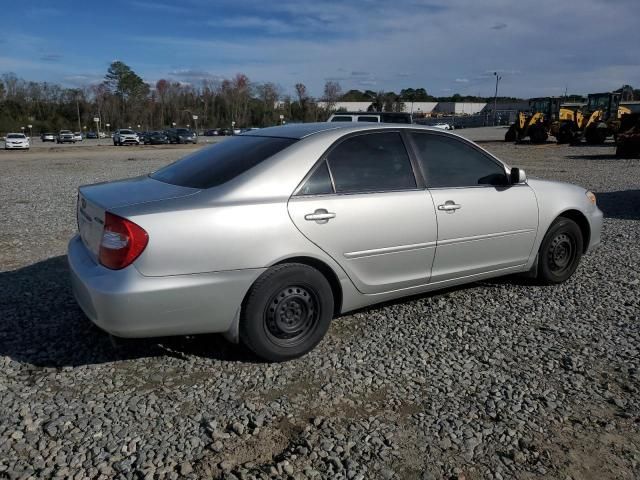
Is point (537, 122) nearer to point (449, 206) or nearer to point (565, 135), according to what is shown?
point (565, 135)

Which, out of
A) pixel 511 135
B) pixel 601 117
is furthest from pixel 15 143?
pixel 601 117

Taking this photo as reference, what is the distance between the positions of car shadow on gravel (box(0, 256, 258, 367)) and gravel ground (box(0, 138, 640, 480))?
15mm

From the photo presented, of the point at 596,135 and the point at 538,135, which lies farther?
the point at 538,135

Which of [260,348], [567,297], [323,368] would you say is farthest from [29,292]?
[567,297]

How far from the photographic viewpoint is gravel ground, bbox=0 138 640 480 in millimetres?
2609

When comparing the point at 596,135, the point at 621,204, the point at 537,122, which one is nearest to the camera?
the point at 621,204

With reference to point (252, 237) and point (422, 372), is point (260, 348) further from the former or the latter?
point (422, 372)

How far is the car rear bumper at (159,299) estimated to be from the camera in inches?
122

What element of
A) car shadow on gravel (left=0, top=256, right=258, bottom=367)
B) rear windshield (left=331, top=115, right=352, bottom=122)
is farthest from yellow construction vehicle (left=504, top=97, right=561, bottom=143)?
car shadow on gravel (left=0, top=256, right=258, bottom=367)

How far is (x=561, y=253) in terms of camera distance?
5223mm

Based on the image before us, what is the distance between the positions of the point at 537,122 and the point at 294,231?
3390 centimetres

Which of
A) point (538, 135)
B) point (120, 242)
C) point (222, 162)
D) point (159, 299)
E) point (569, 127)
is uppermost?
point (569, 127)

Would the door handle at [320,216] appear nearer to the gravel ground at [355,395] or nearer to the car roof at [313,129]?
the car roof at [313,129]

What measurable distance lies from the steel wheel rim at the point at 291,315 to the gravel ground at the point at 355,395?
0.60 ft
